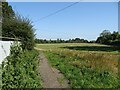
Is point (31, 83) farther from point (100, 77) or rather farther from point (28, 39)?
point (28, 39)

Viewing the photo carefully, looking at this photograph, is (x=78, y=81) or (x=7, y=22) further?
(x=7, y=22)

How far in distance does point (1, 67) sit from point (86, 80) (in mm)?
3885

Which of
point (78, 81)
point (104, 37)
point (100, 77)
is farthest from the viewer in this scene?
point (104, 37)

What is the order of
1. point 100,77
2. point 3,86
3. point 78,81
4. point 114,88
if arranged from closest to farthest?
point 3,86 < point 114,88 < point 78,81 < point 100,77

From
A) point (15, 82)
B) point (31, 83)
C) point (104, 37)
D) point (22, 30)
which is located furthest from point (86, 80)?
point (104, 37)

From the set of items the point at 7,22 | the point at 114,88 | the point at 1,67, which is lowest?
the point at 114,88

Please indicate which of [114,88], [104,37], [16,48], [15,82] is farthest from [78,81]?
[104,37]

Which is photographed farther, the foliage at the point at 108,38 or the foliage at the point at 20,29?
the foliage at the point at 108,38

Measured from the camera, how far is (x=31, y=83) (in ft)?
34.6

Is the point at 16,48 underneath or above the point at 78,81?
above

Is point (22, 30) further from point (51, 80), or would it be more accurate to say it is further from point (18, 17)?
point (51, 80)

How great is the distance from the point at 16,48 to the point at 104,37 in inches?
4039

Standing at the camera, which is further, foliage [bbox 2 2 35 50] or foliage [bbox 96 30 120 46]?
foliage [bbox 96 30 120 46]

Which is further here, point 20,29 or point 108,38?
point 108,38
